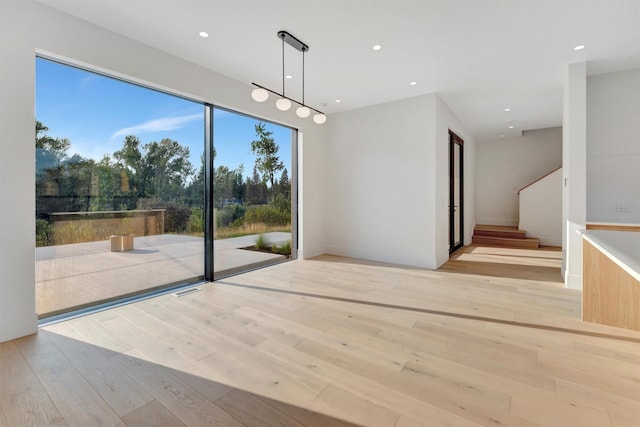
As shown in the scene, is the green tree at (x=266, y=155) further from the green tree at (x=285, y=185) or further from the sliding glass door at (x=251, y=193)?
the green tree at (x=285, y=185)

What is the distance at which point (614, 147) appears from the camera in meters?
4.36

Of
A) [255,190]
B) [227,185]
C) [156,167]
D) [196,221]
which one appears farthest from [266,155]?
[156,167]

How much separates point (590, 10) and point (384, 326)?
378cm

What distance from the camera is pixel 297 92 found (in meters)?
5.14

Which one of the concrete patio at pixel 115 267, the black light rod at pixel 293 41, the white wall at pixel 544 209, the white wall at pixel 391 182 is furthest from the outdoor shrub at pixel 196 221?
the white wall at pixel 544 209

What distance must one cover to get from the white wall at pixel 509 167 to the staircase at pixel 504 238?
1.39 meters

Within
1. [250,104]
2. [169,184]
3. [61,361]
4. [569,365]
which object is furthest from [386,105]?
[61,361]

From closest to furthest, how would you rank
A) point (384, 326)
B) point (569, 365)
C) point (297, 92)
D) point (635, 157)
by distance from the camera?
point (569, 365) < point (384, 326) < point (635, 157) < point (297, 92)

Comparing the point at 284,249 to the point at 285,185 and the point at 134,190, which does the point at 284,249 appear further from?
the point at 134,190

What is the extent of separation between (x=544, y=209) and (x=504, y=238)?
1256 millimetres

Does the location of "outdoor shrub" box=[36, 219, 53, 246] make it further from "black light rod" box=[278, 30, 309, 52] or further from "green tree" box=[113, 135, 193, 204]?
"black light rod" box=[278, 30, 309, 52]

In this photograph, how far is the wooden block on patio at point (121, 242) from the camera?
3.42 meters

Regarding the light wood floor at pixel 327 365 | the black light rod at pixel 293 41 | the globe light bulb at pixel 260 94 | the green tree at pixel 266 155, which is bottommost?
the light wood floor at pixel 327 365

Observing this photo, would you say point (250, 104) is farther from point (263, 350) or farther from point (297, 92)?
point (263, 350)
